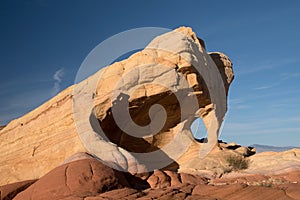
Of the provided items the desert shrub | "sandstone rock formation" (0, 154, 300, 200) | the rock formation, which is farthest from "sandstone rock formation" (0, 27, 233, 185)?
the desert shrub

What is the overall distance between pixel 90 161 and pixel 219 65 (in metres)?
15.6

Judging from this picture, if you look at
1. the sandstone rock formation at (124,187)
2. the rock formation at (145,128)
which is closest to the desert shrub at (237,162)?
the rock formation at (145,128)

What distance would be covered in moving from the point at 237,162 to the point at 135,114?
7.58m

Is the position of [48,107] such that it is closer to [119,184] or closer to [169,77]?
[169,77]

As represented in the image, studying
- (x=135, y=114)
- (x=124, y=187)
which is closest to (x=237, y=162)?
(x=135, y=114)

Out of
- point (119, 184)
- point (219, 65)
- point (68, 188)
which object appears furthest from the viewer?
point (219, 65)

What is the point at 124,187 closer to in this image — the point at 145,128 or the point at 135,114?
the point at 135,114

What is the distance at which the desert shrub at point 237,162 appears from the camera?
21.2m

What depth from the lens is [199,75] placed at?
22.1 metres

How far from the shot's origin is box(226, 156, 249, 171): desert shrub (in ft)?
69.6

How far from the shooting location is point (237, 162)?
21.8m

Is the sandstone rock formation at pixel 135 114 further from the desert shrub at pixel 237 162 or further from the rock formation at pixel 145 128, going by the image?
the desert shrub at pixel 237 162

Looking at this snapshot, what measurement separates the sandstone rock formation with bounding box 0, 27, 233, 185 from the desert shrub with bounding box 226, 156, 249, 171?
2.00 m

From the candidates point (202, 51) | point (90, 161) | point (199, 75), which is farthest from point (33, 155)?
point (202, 51)
